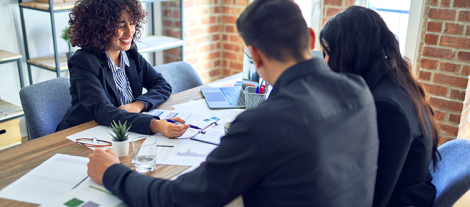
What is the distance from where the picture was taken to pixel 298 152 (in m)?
0.76

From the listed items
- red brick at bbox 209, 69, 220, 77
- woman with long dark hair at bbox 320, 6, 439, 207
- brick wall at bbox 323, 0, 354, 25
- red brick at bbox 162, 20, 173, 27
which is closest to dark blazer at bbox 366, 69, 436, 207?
woman with long dark hair at bbox 320, 6, 439, 207

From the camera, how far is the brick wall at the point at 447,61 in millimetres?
2379

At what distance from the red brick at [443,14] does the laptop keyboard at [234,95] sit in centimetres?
140

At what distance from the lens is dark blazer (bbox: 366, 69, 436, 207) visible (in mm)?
1026

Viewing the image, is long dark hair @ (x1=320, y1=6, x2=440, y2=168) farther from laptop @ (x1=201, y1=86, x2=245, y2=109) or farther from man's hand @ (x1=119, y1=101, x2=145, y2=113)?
man's hand @ (x1=119, y1=101, x2=145, y2=113)

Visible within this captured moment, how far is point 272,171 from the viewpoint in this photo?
2.61 feet

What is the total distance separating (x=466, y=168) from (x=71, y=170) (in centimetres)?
122

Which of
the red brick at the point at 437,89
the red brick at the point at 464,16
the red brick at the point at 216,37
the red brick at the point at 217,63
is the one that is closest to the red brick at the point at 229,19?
the red brick at the point at 216,37

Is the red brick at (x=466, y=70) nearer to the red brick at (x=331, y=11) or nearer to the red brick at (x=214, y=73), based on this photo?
the red brick at (x=331, y=11)

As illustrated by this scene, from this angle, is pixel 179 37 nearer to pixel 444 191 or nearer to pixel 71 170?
pixel 71 170

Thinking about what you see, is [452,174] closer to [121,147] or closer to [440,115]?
[121,147]

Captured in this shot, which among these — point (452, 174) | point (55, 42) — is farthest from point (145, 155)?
point (55, 42)

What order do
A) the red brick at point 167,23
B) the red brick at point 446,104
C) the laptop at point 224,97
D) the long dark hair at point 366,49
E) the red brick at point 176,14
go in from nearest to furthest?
the long dark hair at point 366,49 → the laptop at point 224,97 → the red brick at point 446,104 → the red brick at point 176,14 → the red brick at point 167,23

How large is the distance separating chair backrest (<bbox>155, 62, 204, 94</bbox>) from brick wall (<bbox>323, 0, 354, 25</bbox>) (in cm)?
123
